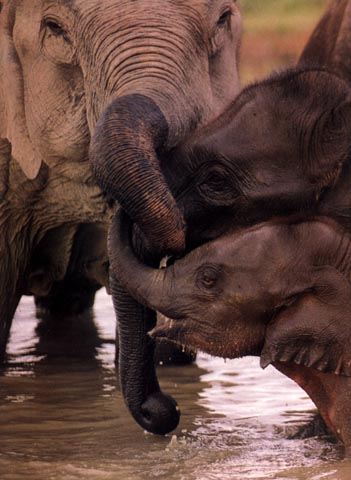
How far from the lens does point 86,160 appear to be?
20.9ft

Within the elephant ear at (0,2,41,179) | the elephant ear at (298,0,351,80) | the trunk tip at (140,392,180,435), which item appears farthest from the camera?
the elephant ear at (298,0,351,80)

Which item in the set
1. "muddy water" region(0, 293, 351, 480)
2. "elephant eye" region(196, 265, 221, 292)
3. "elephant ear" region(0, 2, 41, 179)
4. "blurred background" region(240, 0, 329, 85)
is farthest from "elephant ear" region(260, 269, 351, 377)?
"blurred background" region(240, 0, 329, 85)

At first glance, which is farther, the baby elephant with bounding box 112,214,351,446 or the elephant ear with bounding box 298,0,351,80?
the elephant ear with bounding box 298,0,351,80

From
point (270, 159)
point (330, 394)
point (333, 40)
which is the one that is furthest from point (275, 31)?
point (330, 394)

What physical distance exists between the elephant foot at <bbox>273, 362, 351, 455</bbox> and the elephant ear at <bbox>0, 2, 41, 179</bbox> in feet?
5.21

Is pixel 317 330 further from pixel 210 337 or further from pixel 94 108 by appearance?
pixel 94 108

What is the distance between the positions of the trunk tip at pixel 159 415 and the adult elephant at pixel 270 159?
1.90 feet

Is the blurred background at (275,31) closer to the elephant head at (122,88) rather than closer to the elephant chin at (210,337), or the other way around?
the elephant head at (122,88)

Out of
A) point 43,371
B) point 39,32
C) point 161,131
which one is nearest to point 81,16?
point 39,32

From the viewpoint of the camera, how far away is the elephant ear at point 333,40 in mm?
6582

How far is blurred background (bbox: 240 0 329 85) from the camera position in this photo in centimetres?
1436

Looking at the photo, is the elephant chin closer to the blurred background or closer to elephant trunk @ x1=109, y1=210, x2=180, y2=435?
elephant trunk @ x1=109, y1=210, x2=180, y2=435

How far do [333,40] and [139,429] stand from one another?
1823mm

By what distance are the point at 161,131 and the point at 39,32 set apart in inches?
41.1
